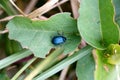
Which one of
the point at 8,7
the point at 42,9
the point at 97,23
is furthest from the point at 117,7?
the point at 8,7

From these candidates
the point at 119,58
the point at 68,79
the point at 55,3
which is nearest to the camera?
the point at 119,58

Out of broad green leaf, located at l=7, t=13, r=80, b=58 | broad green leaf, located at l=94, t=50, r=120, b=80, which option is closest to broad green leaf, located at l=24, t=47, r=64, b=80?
broad green leaf, located at l=7, t=13, r=80, b=58

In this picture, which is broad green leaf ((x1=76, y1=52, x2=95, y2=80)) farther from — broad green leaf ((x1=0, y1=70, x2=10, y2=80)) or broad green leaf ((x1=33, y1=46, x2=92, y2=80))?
broad green leaf ((x1=0, y1=70, x2=10, y2=80))

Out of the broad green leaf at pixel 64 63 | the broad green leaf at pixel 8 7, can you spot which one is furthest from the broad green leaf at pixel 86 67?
the broad green leaf at pixel 8 7

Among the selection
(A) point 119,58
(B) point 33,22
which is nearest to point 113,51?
(A) point 119,58

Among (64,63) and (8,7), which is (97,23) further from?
(8,7)

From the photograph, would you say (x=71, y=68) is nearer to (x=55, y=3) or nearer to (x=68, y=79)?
(x=68, y=79)
